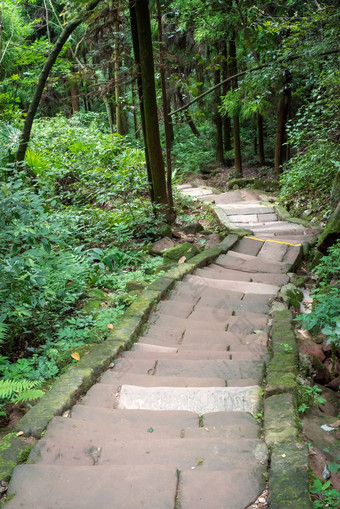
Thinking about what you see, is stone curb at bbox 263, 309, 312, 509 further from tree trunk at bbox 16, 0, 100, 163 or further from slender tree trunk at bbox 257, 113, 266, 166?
slender tree trunk at bbox 257, 113, 266, 166

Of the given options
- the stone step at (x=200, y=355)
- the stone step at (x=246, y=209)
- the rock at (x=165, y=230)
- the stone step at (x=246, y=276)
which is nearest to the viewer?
the stone step at (x=200, y=355)

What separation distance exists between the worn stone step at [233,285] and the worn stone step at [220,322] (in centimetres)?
84

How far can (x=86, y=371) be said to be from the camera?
3227 millimetres

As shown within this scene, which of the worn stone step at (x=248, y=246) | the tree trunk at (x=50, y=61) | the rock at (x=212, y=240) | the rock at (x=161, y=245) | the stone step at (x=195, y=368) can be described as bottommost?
the rock at (x=212, y=240)

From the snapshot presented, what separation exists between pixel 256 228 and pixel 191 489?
786cm

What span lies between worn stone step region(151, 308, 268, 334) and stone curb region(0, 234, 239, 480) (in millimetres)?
242

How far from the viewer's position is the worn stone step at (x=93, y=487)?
74.7 inches

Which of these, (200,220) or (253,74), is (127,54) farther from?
(200,220)

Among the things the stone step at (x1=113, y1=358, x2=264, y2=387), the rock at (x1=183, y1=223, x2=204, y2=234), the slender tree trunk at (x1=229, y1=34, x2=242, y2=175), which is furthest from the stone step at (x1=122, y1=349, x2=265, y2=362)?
the slender tree trunk at (x1=229, y1=34, x2=242, y2=175)

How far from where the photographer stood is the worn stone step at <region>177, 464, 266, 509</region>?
1875 mm

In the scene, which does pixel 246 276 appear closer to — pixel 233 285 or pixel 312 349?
pixel 233 285

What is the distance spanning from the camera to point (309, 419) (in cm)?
278

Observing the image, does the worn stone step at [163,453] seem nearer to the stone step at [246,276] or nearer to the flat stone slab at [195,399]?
the flat stone slab at [195,399]

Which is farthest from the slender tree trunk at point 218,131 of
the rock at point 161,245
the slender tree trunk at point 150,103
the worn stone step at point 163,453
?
the worn stone step at point 163,453
